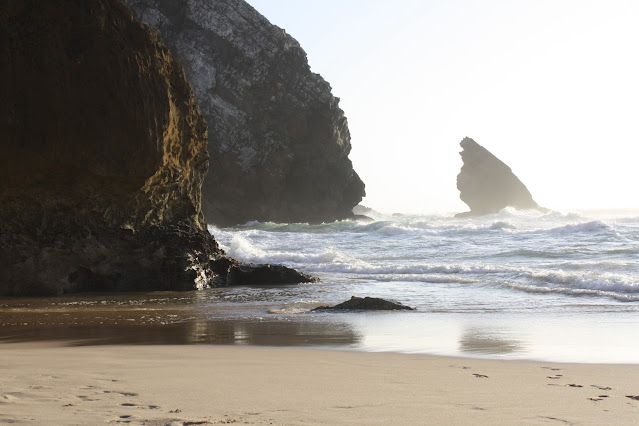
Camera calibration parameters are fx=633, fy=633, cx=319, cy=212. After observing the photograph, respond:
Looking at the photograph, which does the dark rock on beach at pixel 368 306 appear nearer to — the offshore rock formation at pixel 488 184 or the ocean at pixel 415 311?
the ocean at pixel 415 311

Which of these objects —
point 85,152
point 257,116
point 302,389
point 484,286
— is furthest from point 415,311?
point 257,116

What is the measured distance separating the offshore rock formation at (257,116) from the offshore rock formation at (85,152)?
3218 cm

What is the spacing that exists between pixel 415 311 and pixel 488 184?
73.1m

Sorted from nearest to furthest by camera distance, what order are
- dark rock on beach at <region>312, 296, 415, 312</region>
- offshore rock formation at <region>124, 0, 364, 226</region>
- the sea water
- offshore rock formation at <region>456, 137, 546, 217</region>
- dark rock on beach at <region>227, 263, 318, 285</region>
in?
the sea water < dark rock on beach at <region>312, 296, 415, 312</region> < dark rock on beach at <region>227, 263, 318, 285</region> < offshore rock formation at <region>124, 0, 364, 226</region> < offshore rock formation at <region>456, 137, 546, 217</region>

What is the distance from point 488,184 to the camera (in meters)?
79.7

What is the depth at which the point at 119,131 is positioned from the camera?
37.3 feet

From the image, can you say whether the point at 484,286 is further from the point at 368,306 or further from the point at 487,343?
the point at 487,343

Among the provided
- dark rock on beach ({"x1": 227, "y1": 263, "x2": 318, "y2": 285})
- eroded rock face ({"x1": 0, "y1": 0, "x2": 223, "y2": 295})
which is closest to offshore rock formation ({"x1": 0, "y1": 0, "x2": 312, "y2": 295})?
eroded rock face ({"x1": 0, "y1": 0, "x2": 223, "y2": 295})

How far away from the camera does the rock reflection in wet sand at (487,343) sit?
5828mm

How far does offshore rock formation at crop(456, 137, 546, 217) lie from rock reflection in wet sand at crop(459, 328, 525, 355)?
7222 cm

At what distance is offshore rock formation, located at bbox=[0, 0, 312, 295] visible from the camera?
428 inches

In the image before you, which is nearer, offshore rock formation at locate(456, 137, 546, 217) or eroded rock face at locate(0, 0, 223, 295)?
eroded rock face at locate(0, 0, 223, 295)

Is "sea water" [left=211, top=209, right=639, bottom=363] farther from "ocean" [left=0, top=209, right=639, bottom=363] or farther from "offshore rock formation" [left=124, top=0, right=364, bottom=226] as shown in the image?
"offshore rock formation" [left=124, top=0, right=364, bottom=226]

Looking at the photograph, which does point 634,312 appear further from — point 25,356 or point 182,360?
point 25,356
